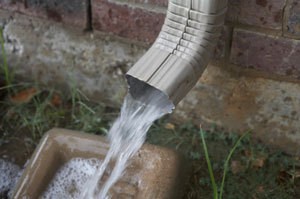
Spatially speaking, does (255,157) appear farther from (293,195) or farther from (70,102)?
(70,102)

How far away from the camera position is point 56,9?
6.12 ft

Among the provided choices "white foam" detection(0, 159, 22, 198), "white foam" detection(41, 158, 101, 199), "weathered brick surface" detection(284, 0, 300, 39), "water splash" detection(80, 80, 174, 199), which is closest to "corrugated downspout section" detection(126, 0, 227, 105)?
"water splash" detection(80, 80, 174, 199)

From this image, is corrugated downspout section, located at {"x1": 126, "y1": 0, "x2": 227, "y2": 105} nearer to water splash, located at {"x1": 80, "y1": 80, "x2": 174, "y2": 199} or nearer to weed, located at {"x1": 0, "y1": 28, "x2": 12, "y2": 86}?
water splash, located at {"x1": 80, "y1": 80, "x2": 174, "y2": 199}

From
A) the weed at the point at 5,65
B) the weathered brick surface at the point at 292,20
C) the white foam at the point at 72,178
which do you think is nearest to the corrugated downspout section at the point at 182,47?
the weathered brick surface at the point at 292,20

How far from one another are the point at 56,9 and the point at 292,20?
0.82m

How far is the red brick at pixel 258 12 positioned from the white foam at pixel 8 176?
35.2 inches

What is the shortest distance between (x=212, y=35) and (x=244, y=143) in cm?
52

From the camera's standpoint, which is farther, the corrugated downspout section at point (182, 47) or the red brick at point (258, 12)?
the red brick at point (258, 12)

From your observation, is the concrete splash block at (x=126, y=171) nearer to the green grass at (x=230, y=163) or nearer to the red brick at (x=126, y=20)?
the green grass at (x=230, y=163)

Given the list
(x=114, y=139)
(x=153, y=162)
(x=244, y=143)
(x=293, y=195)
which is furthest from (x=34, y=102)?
(x=293, y=195)

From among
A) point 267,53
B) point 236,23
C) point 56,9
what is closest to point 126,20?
point 56,9

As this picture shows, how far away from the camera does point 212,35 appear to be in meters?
1.50

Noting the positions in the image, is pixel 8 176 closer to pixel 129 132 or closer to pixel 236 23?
pixel 129 132

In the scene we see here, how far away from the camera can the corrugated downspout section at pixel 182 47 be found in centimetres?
142
